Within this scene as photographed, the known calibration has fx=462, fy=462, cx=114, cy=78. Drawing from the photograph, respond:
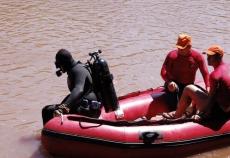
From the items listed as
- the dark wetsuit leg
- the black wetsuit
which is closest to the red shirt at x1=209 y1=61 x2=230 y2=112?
the black wetsuit

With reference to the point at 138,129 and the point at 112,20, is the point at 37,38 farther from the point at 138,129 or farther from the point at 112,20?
the point at 138,129

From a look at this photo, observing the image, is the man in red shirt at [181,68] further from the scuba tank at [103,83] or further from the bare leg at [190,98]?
the scuba tank at [103,83]

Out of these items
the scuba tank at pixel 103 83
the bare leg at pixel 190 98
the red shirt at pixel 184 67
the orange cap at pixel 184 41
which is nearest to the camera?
the scuba tank at pixel 103 83

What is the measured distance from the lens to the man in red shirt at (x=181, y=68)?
19.5 ft

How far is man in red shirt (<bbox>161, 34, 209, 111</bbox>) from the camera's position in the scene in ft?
19.5

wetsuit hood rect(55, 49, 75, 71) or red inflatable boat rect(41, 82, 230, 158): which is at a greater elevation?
wetsuit hood rect(55, 49, 75, 71)

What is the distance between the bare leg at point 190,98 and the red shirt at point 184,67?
334mm

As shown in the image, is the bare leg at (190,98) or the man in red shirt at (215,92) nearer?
the man in red shirt at (215,92)

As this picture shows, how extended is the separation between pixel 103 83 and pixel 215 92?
4.33 ft

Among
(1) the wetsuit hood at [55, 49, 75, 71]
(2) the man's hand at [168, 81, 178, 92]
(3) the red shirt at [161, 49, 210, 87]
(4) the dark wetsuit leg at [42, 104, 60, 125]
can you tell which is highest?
(1) the wetsuit hood at [55, 49, 75, 71]

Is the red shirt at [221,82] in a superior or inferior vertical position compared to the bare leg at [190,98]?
superior

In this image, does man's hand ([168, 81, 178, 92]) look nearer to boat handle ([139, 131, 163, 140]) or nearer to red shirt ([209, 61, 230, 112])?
red shirt ([209, 61, 230, 112])

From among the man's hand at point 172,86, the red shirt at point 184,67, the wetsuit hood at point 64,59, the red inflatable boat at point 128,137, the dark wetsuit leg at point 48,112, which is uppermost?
the wetsuit hood at point 64,59

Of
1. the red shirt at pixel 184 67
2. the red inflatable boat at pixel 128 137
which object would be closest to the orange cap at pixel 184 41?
the red shirt at pixel 184 67
